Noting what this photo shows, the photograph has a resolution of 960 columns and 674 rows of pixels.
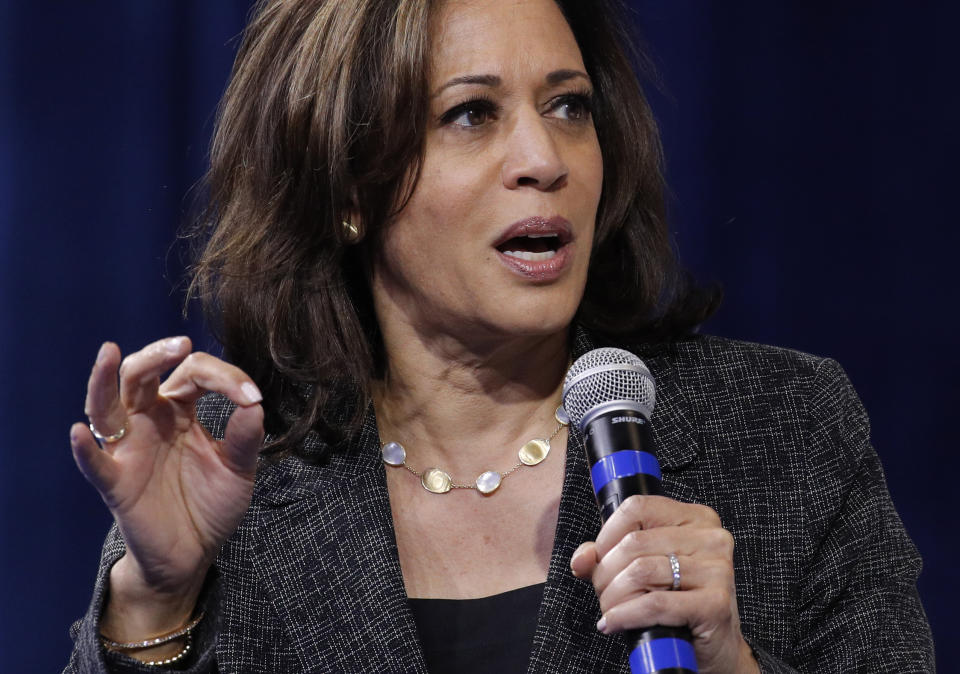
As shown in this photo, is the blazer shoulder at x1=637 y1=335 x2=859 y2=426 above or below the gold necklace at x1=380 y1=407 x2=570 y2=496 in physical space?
above

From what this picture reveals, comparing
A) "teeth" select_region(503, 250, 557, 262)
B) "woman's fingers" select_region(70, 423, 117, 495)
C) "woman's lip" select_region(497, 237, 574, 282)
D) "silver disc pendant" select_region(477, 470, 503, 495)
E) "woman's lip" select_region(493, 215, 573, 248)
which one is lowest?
"silver disc pendant" select_region(477, 470, 503, 495)

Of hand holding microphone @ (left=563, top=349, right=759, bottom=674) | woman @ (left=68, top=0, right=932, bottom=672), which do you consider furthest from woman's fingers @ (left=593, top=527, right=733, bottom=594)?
woman @ (left=68, top=0, right=932, bottom=672)

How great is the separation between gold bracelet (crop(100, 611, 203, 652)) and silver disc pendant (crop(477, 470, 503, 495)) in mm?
460

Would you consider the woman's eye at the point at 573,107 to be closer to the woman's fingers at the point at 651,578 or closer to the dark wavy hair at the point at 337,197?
the dark wavy hair at the point at 337,197

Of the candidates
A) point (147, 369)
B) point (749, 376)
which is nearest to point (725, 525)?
point (749, 376)

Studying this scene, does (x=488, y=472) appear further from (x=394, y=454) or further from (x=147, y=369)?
(x=147, y=369)

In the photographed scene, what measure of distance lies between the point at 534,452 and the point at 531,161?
0.44 meters

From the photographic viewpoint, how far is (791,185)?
2.48m

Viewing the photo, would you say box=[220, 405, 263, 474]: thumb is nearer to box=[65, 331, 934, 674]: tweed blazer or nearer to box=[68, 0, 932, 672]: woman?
box=[68, 0, 932, 672]: woman

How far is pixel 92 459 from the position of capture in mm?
1324

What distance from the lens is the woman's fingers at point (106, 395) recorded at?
127 cm

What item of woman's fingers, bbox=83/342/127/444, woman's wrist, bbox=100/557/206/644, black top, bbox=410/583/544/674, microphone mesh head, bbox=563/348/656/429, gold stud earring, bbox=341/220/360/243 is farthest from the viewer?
gold stud earring, bbox=341/220/360/243

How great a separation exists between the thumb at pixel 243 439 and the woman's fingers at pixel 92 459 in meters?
0.13

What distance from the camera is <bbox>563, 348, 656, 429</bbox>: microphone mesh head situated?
1121 millimetres
